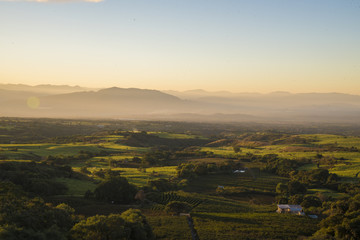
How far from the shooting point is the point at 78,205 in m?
44.1

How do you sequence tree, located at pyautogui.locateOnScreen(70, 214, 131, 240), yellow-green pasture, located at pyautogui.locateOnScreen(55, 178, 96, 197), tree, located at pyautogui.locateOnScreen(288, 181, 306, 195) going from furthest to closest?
1. tree, located at pyautogui.locateOnScreen(288, 181, 306, 195)
2. yellow-green pasture, located at pyautogui.locateOnScreen(55, 178, 96, 197)
3. tree, located at pyautogui.locateOnScreen(70, 214, 131, 240)

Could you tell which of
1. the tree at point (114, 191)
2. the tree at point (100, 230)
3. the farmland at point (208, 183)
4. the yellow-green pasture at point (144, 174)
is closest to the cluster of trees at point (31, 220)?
the tree at point (100, 230)

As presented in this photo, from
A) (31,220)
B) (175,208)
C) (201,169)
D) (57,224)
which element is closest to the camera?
(31,220)

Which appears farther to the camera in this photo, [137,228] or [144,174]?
[144,174]

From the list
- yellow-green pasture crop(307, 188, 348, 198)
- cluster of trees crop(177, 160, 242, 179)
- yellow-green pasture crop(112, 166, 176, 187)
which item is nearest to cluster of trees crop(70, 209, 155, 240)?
yellow-green pasture crop(112, 166, 176, 187)

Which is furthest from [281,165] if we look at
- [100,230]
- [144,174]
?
[100,230]

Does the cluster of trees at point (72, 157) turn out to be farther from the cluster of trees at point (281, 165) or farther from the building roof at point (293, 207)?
the building roof at point (293, 207)

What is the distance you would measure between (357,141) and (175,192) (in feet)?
362

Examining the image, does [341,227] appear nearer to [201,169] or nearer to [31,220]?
[31,220]

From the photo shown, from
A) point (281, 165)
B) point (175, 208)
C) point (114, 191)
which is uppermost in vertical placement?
point (114, 191)

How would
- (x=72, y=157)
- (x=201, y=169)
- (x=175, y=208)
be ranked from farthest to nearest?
(x=72, y=157)
(x=201, y=169)
(x=175, y=208)

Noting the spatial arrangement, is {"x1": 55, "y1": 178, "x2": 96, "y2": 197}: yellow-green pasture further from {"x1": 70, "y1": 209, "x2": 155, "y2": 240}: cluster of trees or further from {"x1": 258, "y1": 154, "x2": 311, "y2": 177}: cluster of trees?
{"x1": 258, "y1": 154, "x2": 311, "y2": 177}: cluster of trees

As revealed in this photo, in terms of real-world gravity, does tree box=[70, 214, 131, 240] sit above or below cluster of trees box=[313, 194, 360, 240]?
above

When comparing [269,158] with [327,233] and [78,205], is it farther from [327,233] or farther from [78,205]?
[78,205]
